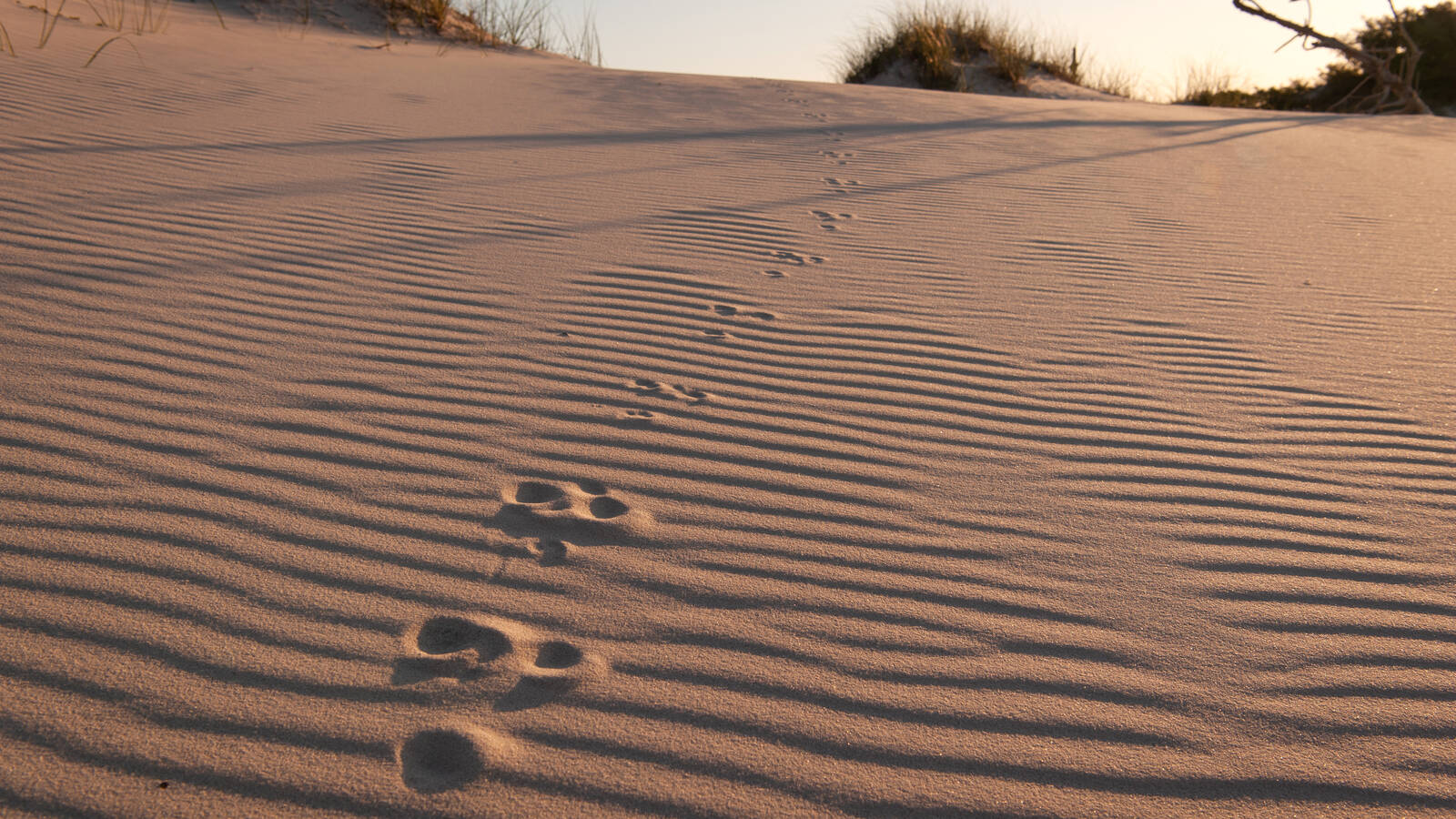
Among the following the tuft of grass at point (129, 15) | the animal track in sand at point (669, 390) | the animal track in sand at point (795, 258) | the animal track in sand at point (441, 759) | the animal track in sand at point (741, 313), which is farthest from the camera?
the tuft of grass at point (129, 15)

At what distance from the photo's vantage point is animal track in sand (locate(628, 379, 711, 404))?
3.05 metres

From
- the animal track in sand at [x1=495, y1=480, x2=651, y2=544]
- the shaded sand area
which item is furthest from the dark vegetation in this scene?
the animal track in sand at [x1=495, y1=480, x2=651, y2=544]

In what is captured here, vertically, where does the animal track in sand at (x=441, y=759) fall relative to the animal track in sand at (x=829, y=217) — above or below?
below

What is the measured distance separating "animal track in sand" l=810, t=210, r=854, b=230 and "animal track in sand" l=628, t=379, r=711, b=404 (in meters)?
2.25

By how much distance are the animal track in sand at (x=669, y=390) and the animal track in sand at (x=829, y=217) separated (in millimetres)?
2248

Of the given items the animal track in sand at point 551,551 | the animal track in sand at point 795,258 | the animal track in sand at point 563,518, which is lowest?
the animal track in sand at point 551,551

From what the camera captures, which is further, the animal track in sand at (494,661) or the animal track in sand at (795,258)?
the animal track in sand at (795,258)

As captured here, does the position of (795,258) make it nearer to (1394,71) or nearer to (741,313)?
(741,313)

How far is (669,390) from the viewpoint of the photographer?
3.10 meters

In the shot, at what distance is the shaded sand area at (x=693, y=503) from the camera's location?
66.1 inches

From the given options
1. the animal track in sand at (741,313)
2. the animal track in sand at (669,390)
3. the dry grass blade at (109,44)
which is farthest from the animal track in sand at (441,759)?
the dry grass blade at (109,44)

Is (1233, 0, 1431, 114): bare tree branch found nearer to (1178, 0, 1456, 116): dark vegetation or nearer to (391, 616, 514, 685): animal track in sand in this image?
(1178, 0, 1456, 116): dark vegetation

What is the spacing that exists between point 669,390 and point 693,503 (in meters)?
0.70

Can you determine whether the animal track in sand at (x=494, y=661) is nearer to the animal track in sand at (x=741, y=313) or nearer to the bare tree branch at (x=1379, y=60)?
the animal track in sand at (x=741, y=313)
